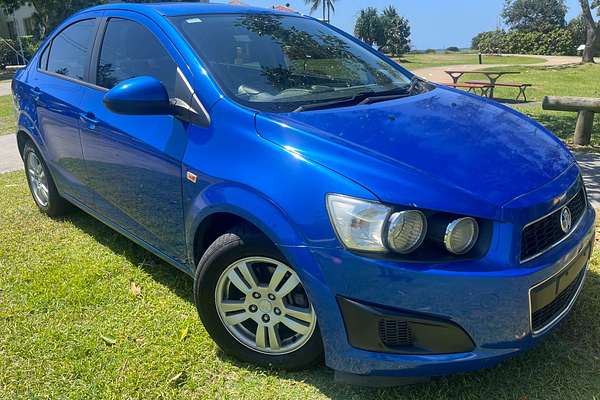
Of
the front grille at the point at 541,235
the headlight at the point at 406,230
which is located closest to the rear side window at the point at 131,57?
the headlight at the point at 406,230

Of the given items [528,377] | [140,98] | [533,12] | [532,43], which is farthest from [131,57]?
[533,12]

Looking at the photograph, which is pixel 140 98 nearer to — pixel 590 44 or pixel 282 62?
pixel 282 62

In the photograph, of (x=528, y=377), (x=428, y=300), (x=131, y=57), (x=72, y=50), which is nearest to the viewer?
(x=428, y=300)

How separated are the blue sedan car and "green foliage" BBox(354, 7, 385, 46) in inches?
1551

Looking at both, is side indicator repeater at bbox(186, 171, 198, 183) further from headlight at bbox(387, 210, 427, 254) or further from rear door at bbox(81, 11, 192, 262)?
headlight at bbox(387, 210, 427, 254)

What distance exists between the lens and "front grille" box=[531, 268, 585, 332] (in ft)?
7.20

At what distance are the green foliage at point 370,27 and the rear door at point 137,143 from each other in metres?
39.3

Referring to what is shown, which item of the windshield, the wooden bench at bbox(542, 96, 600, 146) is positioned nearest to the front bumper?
the windshield

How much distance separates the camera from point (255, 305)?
8.20ft

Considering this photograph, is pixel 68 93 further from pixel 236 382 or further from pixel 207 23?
pixel 236 382

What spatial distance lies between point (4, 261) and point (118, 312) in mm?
1331

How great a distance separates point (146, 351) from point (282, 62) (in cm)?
172

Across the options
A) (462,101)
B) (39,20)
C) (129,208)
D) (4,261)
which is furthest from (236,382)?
(39,20)

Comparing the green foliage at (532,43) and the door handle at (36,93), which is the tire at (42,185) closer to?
the door handle at (36,93)
